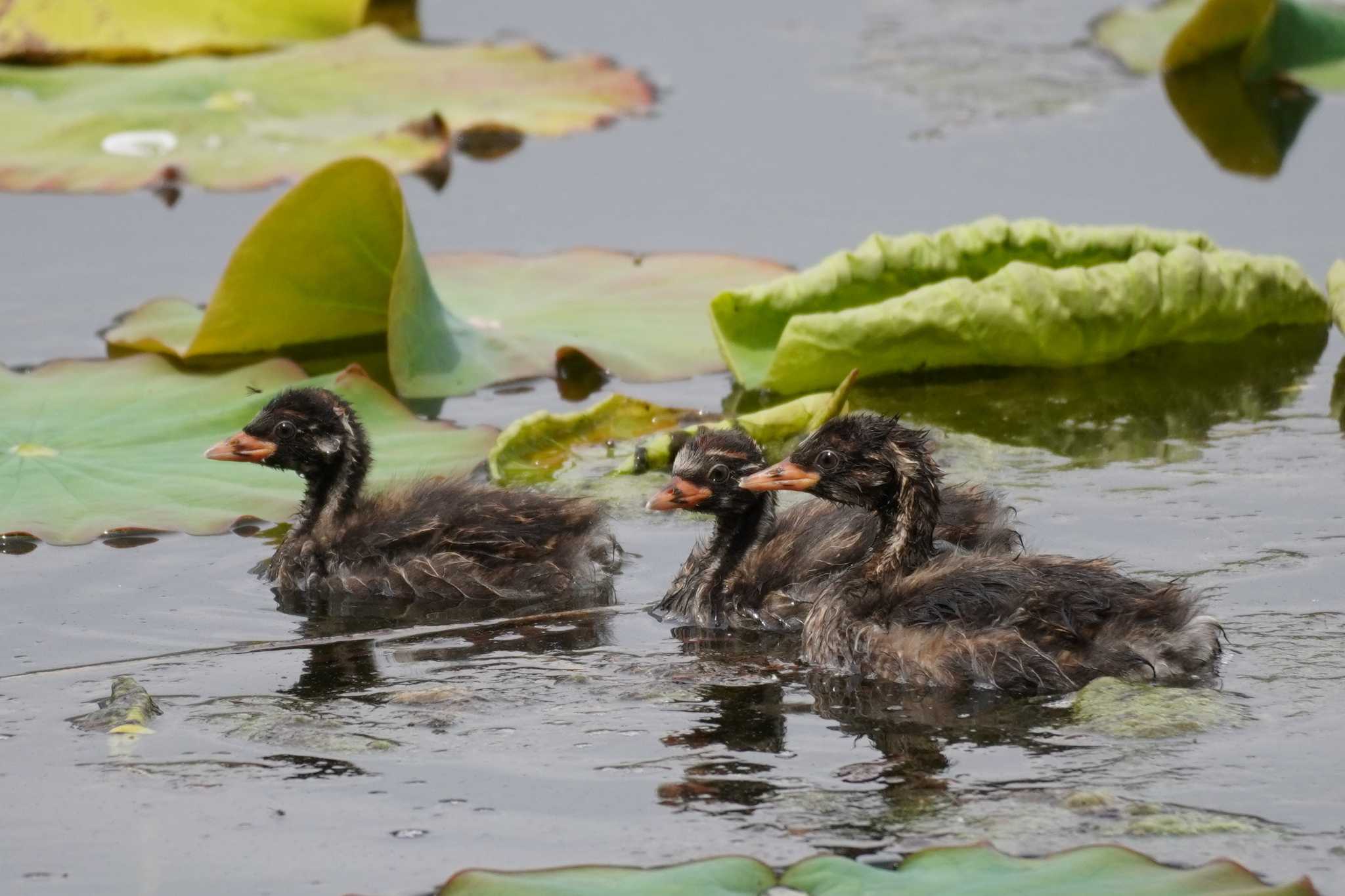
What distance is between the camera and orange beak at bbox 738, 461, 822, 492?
752 cm

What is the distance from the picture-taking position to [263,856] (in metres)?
5.68

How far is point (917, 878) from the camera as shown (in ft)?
17.0

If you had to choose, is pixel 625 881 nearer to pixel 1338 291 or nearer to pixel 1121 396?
pixel 1121 396

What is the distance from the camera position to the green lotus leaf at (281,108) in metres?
12.4

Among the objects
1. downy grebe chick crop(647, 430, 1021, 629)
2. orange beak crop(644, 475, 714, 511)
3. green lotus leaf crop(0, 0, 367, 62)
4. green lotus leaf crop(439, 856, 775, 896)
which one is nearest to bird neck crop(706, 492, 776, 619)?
downy grebe chick crop(647, 430, 1021, 629)

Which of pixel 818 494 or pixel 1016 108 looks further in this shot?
pixel 1016 108

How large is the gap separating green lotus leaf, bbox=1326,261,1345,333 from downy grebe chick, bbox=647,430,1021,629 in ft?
8.99

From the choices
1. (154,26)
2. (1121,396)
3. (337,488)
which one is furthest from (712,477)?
(154,26)

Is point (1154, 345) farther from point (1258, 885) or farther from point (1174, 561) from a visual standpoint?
point (1258, 885)

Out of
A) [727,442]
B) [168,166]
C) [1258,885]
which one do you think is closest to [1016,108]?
[168,166]

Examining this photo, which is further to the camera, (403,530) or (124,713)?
(403,530)

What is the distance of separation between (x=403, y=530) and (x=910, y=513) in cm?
214

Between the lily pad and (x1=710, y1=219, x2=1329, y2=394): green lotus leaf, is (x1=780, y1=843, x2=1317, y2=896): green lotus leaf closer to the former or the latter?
(x1=710, y1=219, x2=1329, y2=394): green lotus leaf

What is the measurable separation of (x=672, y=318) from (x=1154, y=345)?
2.44m
